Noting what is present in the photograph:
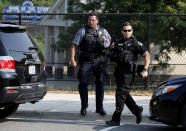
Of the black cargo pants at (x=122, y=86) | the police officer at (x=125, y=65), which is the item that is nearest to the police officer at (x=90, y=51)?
the police officer at (x=125, y=65)

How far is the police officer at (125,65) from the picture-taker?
6805 mm

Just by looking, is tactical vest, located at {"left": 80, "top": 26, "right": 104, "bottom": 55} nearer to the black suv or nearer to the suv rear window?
the black suv

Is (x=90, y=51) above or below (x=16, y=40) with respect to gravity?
below

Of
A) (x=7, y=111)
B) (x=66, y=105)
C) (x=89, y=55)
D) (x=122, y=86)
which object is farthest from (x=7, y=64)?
(x=66, y=105)

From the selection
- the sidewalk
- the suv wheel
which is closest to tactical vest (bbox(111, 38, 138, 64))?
the sidewalk

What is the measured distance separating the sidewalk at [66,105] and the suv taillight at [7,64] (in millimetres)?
1829

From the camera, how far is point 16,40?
689cm

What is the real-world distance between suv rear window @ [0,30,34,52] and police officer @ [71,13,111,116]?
935 mm

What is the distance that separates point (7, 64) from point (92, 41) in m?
1.81

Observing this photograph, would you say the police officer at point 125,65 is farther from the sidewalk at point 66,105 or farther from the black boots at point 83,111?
the sidewalk at point 66,105

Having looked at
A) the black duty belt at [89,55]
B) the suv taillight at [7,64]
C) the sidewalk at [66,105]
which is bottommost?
the sidewalk at [66,105]

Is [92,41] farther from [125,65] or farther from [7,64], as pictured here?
[7,64]

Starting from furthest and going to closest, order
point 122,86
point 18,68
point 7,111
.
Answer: point 7,111 < point 122,86 < point 18,68

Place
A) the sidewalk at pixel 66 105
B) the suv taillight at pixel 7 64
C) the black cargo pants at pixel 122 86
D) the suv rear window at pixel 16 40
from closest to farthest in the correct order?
the suv taillight at pixel 7 64
the suv rear window at pixel 16 40
the black cargo pants at pixel 122 86
the sidewalk at pixel 66 105
